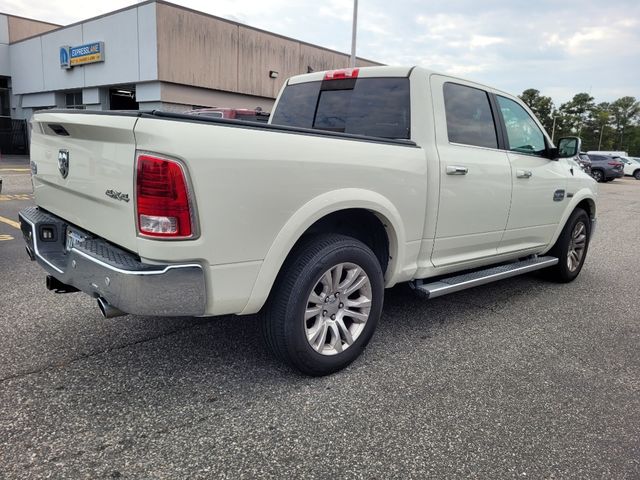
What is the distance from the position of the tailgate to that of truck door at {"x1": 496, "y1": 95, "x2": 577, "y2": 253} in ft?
10.2

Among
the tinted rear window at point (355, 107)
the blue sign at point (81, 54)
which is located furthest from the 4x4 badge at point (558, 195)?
the blue sign at point (81, 54)

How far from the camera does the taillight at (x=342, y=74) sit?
13.0ft

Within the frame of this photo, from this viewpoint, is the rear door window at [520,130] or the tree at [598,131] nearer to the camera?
the rear door window at [520,130]

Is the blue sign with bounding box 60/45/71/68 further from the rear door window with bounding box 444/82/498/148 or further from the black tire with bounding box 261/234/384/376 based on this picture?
the black tire with bounding box 261/234/384/376

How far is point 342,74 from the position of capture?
4074mm

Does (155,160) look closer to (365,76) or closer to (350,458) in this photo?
(350,458)

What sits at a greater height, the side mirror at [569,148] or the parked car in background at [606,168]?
the side mirror at [569,148]

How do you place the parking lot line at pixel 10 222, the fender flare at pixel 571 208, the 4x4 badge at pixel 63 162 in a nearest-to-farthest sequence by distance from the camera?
the 4x4 badge at pixel 63 162
the fender flare at pixel 571 208
the parking lot line at pixel 10 222

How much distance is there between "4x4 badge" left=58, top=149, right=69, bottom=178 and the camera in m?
2.90

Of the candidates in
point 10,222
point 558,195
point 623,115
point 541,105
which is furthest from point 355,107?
point 623,115

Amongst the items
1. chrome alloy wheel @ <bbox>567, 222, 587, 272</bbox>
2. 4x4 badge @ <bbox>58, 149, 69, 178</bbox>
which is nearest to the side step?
chrome alloy wheel @ <bbox>567, 222, 587, 272</bbox>

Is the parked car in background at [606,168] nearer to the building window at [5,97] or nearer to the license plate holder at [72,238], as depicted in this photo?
the license plate holder at [72,238]

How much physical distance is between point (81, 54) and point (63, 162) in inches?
923

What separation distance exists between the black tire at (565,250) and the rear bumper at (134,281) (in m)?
4.15
